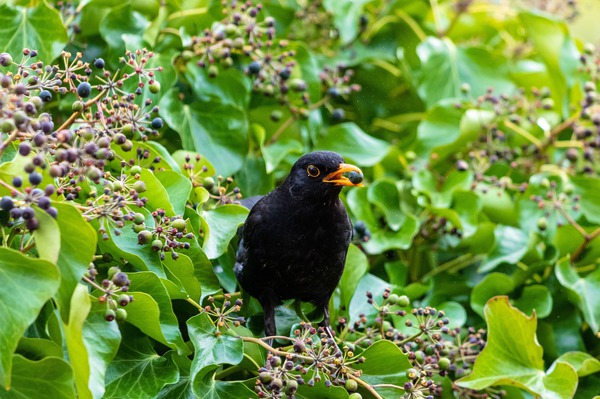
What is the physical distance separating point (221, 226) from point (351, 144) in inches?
46.5

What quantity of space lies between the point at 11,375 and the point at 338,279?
127 cm

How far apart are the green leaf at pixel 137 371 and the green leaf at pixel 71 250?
0.47m

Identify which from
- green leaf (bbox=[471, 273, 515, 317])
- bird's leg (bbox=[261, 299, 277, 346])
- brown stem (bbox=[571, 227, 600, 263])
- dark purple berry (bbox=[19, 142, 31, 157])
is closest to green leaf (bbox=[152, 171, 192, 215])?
bird's leg (bbox=[261, 299, 277, 346])

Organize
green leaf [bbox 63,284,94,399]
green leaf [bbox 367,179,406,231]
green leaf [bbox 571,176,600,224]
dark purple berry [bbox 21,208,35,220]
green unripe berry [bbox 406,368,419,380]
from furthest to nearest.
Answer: green leaf [bbox 571,176,600,224], green leaf [bbox 367,179,406,231], green unripe berry [bbox 406,368,419,380], green leaf [bbox 63,284,94,399], dark purple berry [bbox 21,208,35,220]

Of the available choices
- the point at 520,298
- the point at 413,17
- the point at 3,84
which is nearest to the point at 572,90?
the point at 413,17

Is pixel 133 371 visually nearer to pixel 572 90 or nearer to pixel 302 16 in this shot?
pixel 302 16

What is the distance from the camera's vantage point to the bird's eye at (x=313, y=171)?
281 centimetres

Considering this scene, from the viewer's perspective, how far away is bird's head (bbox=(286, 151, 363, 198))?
279 centimetres

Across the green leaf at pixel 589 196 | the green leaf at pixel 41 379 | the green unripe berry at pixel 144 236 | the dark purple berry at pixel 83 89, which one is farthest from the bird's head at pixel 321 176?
the green leaf at pixel 589 196

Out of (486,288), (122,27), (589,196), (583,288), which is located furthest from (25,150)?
(589,196)

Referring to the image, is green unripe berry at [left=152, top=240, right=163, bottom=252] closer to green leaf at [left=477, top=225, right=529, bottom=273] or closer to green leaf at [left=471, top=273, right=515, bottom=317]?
green leaf at [left=471, top=273, right=515, bottom=317]

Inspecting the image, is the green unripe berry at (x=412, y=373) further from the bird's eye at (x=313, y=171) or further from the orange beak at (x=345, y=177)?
the bird's eye at (x=313, y=171)

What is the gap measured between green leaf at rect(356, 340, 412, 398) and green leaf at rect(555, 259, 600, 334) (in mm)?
1049

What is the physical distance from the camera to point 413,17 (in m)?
4.41
